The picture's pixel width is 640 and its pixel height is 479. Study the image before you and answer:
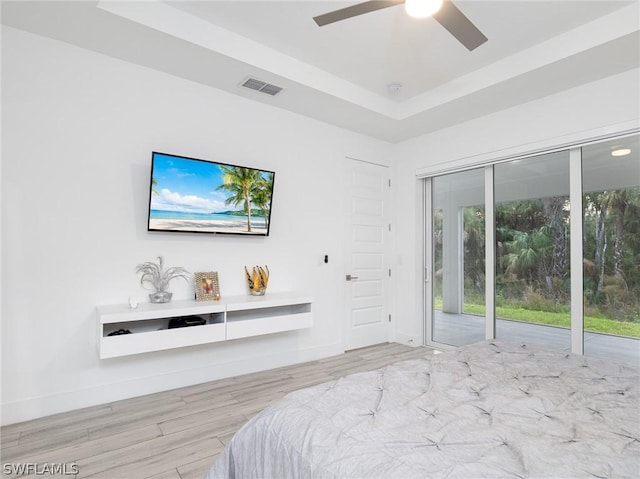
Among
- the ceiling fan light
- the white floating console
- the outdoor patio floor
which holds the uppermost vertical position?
the ceiling fan light

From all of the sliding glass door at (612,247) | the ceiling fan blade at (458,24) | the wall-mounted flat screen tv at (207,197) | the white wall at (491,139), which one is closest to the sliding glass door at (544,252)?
the sliding glass door at (612,247)

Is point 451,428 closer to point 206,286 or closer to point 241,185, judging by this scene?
point 206,286

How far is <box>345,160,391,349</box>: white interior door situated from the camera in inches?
177

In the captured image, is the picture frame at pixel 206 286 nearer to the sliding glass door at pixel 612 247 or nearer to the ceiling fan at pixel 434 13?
the ceiling fan at pixel 434 13

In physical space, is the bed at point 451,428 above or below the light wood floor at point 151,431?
above

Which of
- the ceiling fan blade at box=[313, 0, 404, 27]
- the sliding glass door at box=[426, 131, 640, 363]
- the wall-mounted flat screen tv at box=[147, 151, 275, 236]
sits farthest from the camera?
the sliding glass door at box=[426, 131, 640, 363]

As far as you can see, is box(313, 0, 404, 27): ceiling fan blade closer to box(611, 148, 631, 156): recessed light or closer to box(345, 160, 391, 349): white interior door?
box(345, 160, 391, 349): white interior door

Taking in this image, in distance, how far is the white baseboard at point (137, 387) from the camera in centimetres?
254

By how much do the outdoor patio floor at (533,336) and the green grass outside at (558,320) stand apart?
0.04 m

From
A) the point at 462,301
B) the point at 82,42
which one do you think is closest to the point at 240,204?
the point at 82,42

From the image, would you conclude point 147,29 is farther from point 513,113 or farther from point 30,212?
point 513,113

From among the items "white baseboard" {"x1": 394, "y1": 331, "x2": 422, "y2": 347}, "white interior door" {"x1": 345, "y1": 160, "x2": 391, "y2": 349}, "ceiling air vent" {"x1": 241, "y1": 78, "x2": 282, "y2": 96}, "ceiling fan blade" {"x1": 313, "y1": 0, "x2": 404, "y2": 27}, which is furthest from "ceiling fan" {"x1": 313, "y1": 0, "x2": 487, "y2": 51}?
"white baseboard" {"x1": 394, "y1": 331, "x2": 422, "y2": 347}

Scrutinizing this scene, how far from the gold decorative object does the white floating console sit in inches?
3.5

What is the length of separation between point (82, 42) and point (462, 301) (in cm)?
448
